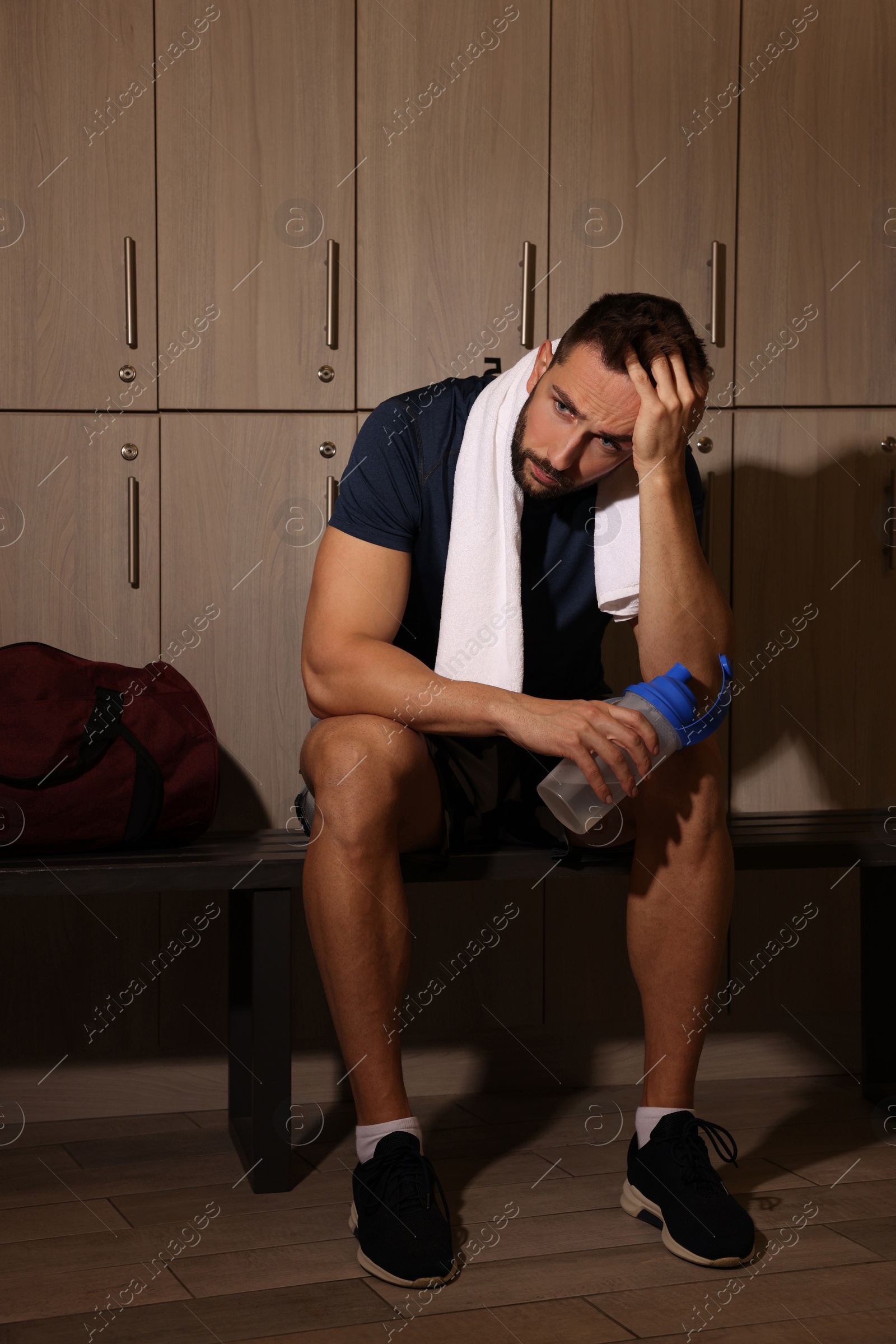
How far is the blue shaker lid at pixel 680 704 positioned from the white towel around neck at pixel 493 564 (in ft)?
0.66

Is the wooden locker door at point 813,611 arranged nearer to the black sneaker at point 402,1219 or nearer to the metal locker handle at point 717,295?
the metal locker handle at point 717,295

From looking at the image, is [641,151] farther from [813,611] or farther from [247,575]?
[247,575]

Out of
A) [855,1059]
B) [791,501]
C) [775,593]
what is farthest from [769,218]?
[855,1059]

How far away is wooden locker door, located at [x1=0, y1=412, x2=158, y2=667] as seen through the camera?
6.20 ft

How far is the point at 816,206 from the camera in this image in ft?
6.83

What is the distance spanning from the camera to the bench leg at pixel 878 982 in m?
1.99

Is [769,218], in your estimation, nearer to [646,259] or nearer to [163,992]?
[646,259]

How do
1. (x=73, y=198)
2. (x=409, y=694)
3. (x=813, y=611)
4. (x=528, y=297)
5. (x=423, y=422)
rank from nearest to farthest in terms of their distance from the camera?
(x=409, y=694) → (x=423, y=422) → (x=73, y=198) → (x=528, y=297) → (x=813, y=611)

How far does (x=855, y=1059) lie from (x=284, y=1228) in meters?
1.16

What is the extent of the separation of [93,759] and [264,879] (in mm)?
275

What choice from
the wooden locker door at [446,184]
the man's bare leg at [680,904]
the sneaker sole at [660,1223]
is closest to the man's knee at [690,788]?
the man's bare leg at [680,904]

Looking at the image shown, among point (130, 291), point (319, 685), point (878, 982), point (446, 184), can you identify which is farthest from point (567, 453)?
point (878, 982)

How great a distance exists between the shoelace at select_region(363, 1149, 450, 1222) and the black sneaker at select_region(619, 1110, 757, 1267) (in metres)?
0.26

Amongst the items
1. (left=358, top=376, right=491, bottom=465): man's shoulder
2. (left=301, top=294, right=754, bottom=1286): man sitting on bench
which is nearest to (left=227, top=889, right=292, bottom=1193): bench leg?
(left=301, top=294, right=754, bottom=1286): man sitting on bench
